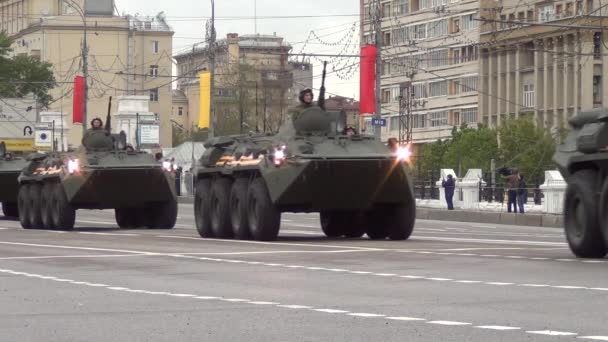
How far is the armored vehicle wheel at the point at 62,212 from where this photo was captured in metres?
36.8

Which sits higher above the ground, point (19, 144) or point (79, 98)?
point (79, 98)

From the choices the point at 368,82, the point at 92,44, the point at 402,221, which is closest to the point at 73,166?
the point at 402,221

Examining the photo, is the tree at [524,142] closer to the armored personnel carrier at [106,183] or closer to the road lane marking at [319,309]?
the armored personnel carrier at [106,183]

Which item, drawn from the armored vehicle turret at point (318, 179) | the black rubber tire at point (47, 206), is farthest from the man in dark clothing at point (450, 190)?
the armored vehicle turret at point (318, 179)

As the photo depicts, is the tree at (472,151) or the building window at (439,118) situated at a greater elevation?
the building window at (439,118)

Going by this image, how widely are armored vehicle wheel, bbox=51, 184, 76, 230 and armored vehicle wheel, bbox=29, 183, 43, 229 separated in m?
1.49

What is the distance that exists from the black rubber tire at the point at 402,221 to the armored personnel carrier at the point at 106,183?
877cm

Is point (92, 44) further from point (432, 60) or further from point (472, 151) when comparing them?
point (472, 151)

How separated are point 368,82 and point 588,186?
32825 millimetres

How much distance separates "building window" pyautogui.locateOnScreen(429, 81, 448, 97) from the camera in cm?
11712

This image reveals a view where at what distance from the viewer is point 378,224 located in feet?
96.5

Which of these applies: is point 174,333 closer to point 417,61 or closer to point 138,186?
point 138,186

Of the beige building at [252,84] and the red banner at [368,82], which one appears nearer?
the red banner at [368,82]

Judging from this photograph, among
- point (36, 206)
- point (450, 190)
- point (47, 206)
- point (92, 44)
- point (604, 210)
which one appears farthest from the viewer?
point (92, 44)
